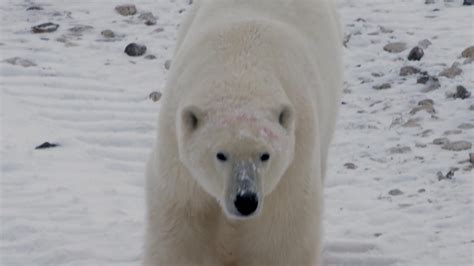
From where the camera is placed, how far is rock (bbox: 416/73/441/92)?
24.3ft

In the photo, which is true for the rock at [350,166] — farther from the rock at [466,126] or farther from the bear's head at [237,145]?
the bear's head at [237,145]

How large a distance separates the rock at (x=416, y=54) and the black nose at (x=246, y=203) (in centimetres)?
469

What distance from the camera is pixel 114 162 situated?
636 centimetres

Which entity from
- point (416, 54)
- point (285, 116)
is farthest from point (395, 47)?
point (285, 116)

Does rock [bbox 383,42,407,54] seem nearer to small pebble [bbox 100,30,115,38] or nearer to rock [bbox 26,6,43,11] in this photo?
small pebble [bbox 100,30,115,38]

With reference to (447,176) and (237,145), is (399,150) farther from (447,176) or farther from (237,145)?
(237,145)

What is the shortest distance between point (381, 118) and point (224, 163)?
368 centimetres

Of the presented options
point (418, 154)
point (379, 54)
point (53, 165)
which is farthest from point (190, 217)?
point (379, 54)

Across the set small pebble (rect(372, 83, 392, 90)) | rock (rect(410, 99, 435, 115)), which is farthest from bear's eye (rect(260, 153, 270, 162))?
small pebble (rect(372, 83, 392, 90))

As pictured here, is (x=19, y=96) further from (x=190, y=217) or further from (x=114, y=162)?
(x=190, y=217)

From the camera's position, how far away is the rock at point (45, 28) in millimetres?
8758

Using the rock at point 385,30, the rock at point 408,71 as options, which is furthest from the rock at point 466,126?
the rock at point 385,30

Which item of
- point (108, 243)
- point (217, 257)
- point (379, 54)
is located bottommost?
point (379, 54)

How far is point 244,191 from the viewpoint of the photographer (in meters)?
3.52
